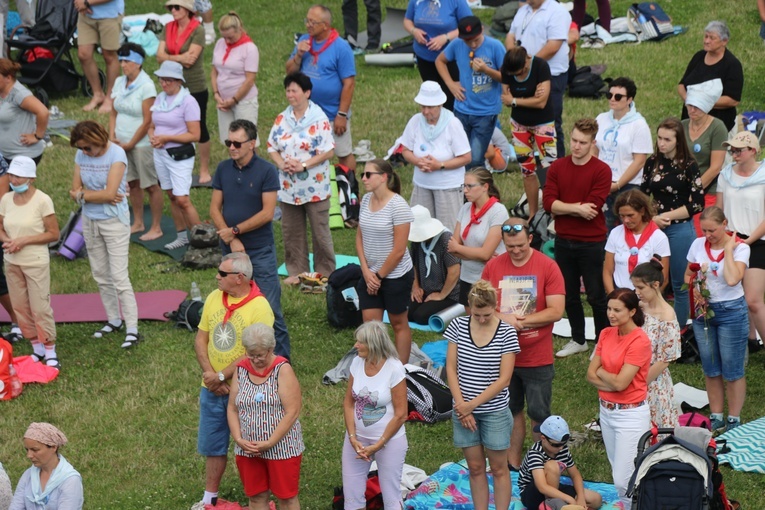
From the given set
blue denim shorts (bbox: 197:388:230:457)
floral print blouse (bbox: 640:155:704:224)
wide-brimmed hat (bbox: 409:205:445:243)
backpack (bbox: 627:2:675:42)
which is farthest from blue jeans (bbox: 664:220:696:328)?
backpack (bbox: 627:2:675:42)

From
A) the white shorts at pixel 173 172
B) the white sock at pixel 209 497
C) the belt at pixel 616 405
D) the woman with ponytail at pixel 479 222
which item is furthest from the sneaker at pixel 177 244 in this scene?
the belt at pixel 616 405

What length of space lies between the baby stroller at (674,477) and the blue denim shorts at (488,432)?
0.84m

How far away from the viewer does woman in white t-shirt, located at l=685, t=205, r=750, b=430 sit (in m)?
8.11

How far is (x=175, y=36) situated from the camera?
1314 centimetres

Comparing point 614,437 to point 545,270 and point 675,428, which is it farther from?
point 545,270

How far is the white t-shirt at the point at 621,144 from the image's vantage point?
31.9 feet

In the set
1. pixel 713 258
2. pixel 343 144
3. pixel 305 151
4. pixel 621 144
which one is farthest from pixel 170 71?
pixel 713 258

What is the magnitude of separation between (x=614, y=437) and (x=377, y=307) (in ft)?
8.16

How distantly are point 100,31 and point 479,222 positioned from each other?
321 inches

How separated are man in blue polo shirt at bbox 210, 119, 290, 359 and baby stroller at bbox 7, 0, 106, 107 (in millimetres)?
6936

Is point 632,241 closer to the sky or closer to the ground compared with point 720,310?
closer to the sky

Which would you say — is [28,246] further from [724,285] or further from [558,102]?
[558,102]

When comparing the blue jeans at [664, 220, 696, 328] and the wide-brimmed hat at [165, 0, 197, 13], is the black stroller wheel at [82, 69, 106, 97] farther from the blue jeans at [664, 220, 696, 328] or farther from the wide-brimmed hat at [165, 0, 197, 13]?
the blue jeans at [664, 220, 696, 328]

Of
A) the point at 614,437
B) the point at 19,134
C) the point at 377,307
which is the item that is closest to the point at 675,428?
the point at 614,437
